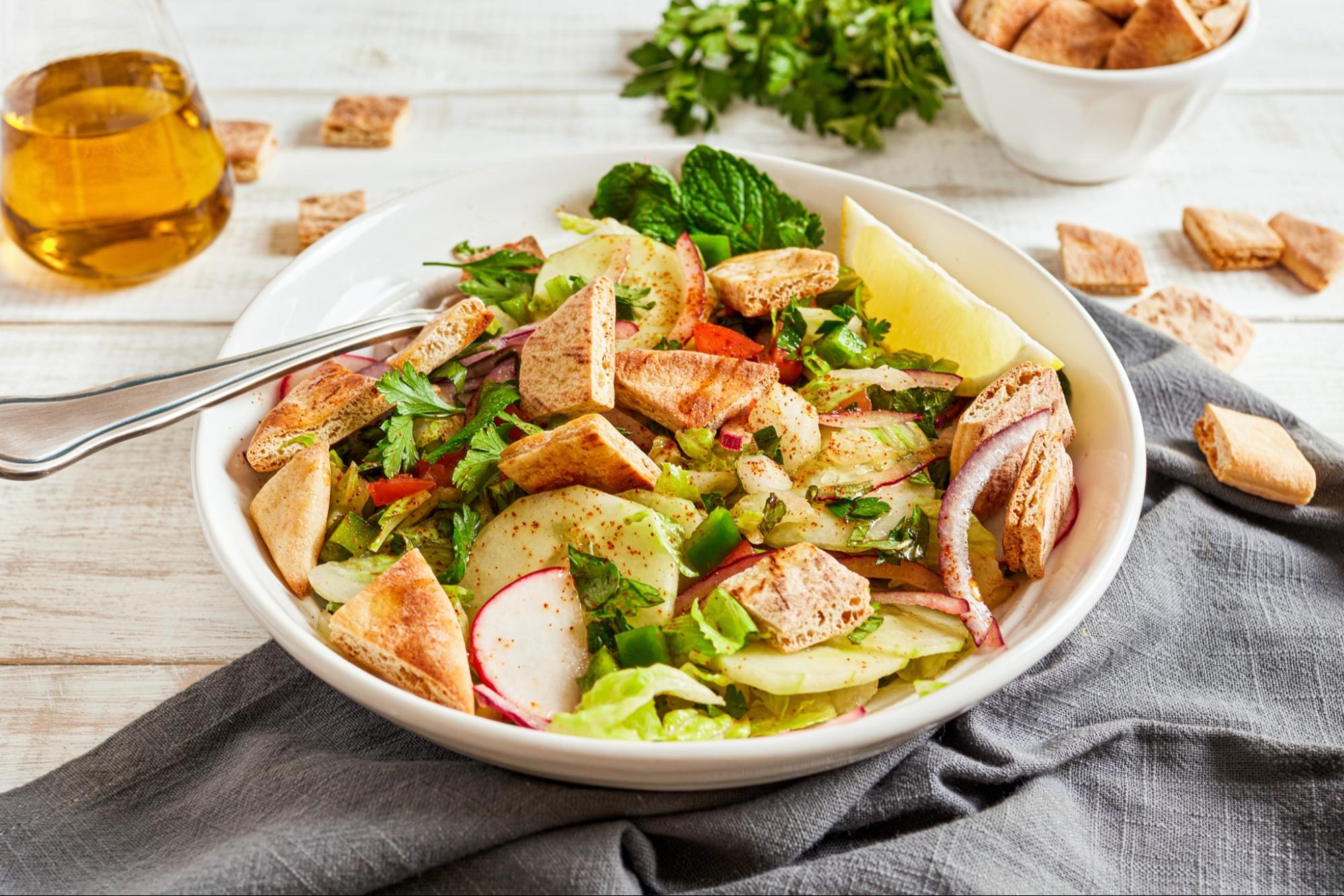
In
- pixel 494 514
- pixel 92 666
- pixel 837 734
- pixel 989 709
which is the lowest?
pixel 92 666

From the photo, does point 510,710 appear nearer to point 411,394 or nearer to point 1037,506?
point 411,394

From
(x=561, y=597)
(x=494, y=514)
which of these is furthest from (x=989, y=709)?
(x=494, y=514)

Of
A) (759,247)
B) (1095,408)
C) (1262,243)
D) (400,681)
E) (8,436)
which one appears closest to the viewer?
(400,681)

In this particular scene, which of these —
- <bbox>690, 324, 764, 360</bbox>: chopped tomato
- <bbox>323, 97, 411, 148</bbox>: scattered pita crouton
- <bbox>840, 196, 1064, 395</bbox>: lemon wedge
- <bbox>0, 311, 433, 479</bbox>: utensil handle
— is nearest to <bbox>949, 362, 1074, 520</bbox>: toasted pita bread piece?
<bbox>840, 196, 1064, 395</bbox>: lemon wedge

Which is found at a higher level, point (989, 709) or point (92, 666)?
point (989, 709)

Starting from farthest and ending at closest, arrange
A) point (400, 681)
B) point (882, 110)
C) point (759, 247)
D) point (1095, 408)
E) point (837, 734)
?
point (882, 110) → point (759, 247) → point (1095, 408) → point (400, 681) → point (837, 734)

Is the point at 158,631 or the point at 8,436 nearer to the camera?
the point at 8,436

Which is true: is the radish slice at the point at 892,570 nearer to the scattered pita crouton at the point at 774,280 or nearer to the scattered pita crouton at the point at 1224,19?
the scattered pita crouton at the point at 774,280

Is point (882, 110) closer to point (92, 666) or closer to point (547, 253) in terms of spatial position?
point (547, 253)
